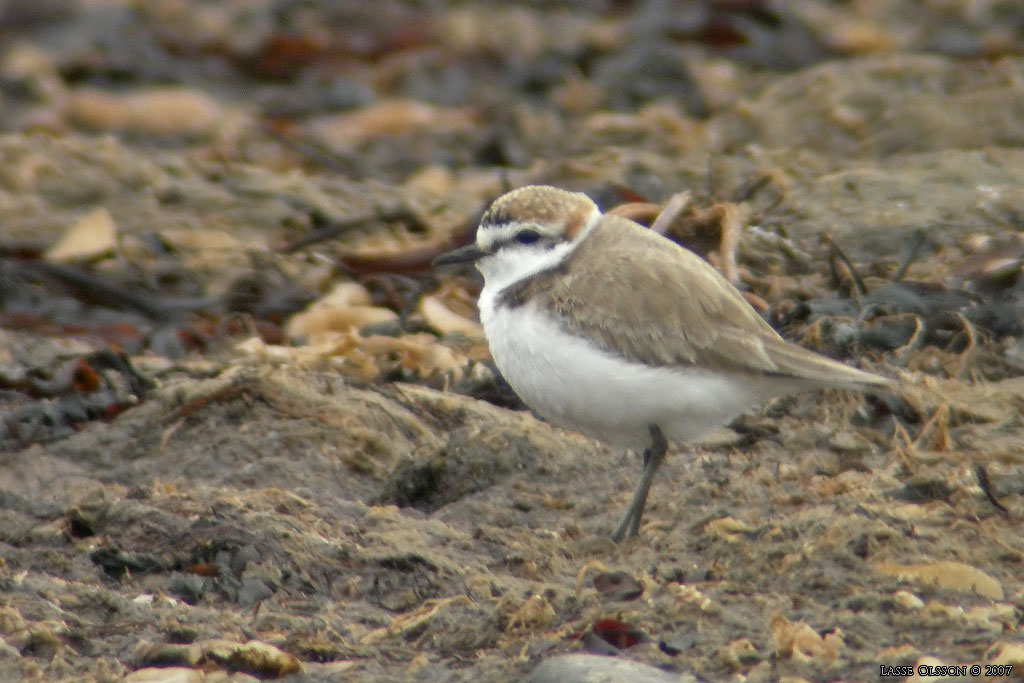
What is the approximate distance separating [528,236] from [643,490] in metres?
0.98

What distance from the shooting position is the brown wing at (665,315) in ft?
14.1

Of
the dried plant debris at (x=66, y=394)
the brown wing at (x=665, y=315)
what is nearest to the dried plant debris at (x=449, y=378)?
the dried plant debris at (x=66, y=394)

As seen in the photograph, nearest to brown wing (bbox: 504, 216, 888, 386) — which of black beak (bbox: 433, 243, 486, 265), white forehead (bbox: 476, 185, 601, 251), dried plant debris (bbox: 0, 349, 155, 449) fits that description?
white forehead (bbox: 476, 185, 601, 251)

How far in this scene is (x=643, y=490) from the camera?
435cm

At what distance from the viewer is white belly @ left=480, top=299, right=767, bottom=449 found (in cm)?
427

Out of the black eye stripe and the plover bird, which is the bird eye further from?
the plover bird

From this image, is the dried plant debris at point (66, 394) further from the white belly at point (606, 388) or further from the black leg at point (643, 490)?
the black leg at point (643, 490)

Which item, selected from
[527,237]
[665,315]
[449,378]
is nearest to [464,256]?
[527,237]

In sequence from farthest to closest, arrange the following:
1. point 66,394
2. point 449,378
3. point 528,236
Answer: point 449,378, point 66,394, point 528,236

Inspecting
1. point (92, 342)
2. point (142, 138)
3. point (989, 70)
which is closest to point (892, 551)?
point (92, 342)

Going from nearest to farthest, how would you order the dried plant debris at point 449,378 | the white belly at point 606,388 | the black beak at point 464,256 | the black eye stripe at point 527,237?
the dried plant debris at point 449,378
the white belly at point 606,388
the black eye stripe at point 527,237
the black beak at point 464,256

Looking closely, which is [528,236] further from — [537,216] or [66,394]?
[66,394]

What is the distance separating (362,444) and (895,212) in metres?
3.20

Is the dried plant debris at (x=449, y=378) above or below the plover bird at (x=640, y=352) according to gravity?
below
